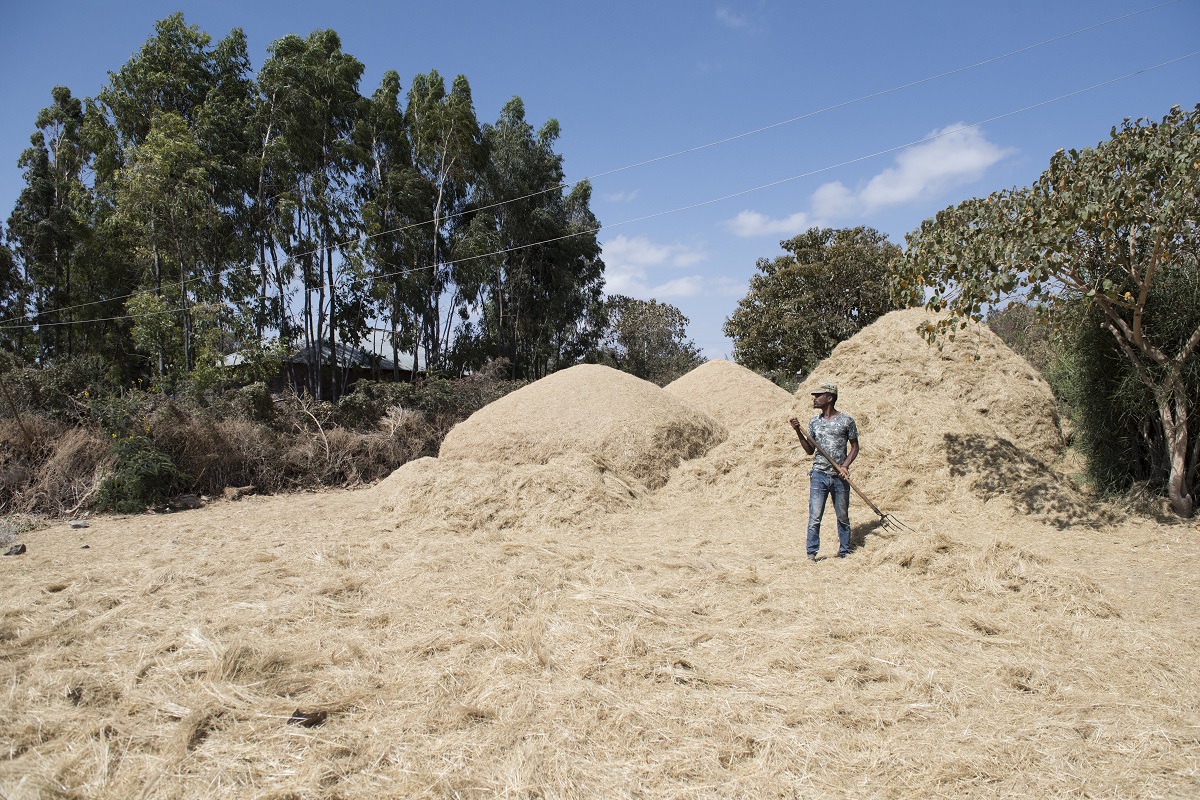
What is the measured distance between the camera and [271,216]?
18.0 metres

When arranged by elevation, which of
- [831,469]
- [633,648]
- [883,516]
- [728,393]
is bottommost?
[633,648]

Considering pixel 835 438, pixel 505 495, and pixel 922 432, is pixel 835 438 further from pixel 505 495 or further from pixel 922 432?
pixel 505 495

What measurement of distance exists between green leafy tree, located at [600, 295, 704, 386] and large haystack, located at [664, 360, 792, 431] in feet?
51.9

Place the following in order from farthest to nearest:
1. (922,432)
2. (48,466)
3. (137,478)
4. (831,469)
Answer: (137,478) → (48,466) → (922,432) → (831,469)

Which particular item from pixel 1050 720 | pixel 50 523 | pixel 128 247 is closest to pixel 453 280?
pixel 128 247

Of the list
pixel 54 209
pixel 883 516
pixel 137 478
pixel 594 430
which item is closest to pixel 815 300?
pixel 594 430

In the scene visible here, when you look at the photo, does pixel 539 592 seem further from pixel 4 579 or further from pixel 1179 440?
pixel 1179 440

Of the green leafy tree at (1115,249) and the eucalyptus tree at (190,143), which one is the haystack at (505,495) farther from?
the eucalyptus tree at (190,143)

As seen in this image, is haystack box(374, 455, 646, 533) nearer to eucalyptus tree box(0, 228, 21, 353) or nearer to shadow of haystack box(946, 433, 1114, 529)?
shadow of haystack box(946, 433, 1114, 529)

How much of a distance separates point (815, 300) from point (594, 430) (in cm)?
1058

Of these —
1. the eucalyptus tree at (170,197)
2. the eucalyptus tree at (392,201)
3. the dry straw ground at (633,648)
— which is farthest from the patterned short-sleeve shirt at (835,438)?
the eucalyptus tree at (392,201)

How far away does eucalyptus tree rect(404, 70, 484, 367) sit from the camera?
20625 mm

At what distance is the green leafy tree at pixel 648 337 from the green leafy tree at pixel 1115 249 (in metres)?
21.9

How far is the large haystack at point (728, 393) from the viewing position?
35.5ft
